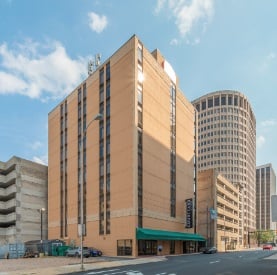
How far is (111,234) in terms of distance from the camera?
183ft

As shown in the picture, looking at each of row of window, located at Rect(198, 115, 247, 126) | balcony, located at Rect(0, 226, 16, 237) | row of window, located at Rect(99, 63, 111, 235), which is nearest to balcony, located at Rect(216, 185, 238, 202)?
row of window, located at Rect(198, 115, 247, 126)

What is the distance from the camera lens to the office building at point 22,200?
79.8 m

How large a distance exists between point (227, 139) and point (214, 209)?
80.0 m

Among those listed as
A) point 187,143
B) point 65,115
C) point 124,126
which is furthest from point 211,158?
point 124,126

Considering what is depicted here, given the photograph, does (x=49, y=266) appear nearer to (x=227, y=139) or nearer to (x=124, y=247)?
(x=124, y=247)

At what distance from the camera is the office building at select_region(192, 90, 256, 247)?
168625 mm

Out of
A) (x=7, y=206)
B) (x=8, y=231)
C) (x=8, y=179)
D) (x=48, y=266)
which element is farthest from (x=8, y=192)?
(x=48, y=266)

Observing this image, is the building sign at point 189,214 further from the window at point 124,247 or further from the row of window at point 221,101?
the row of window at point 221,101

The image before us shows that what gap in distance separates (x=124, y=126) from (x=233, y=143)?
124 m

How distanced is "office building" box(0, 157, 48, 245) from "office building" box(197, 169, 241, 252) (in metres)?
41.8

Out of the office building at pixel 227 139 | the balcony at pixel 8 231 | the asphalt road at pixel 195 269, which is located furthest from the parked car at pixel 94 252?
the office building at pixel 227 139

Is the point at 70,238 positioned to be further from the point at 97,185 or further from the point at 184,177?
the point at 184,177

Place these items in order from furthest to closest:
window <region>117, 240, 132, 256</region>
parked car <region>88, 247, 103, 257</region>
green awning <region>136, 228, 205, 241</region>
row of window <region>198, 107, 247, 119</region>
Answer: row of window <region>198, 107, 247, 119</region> → parked car <region>88, 247, 103, 257</region> → window <region>117, 240, 132, 256</region> → green awning <region>136, 228, 205, 241</region>

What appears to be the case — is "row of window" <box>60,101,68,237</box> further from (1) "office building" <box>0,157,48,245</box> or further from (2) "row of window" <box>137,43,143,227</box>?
(2) "row of window" <box>137,43,143,227</box>
